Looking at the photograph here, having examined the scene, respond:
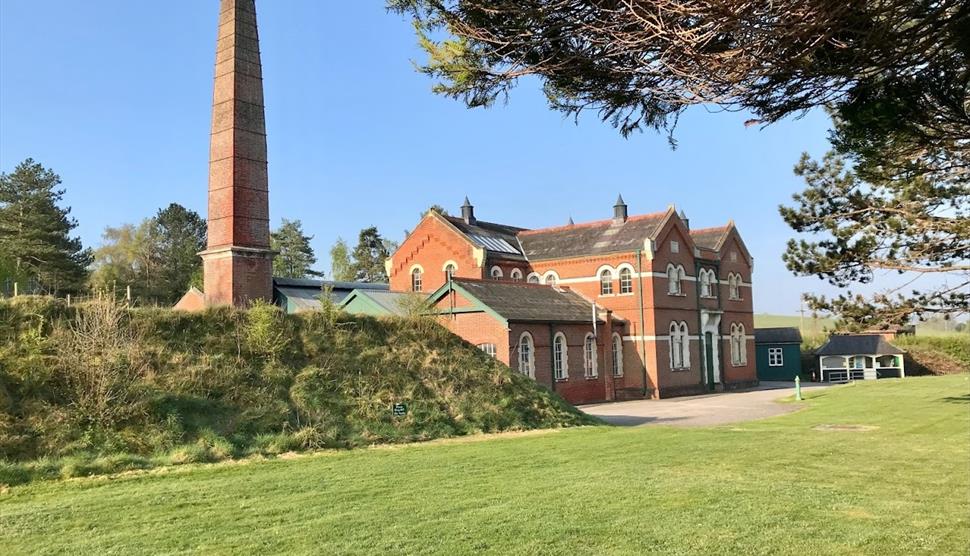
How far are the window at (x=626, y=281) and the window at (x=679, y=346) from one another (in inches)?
123

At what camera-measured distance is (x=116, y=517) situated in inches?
355

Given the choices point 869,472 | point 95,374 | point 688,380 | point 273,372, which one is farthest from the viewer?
point 688,380

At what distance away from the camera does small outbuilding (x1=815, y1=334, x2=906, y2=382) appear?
47994 millimetres

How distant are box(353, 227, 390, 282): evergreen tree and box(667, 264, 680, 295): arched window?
37.0 metres

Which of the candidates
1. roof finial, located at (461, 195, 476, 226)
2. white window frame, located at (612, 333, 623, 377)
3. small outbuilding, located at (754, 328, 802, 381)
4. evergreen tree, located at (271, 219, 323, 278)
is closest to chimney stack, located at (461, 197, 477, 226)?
roof finial, located at (461, 195, 476, 226)

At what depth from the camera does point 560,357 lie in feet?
102

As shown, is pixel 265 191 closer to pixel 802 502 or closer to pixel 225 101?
pixel 225 101

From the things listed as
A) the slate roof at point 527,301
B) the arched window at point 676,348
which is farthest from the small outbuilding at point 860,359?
the slate roof at point 527,301

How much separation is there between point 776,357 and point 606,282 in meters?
21.0

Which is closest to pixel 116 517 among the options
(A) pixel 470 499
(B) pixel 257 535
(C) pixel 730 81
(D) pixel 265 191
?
(B) pixel 257 535

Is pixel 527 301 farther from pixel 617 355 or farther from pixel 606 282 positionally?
pixel 606 282

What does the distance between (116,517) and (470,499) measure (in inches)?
175

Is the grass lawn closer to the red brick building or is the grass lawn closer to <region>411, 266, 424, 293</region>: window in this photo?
the red brick building

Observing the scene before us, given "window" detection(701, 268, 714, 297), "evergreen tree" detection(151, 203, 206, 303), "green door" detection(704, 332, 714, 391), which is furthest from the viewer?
"evergreen tree" detection(151, 203, 206, 303)
